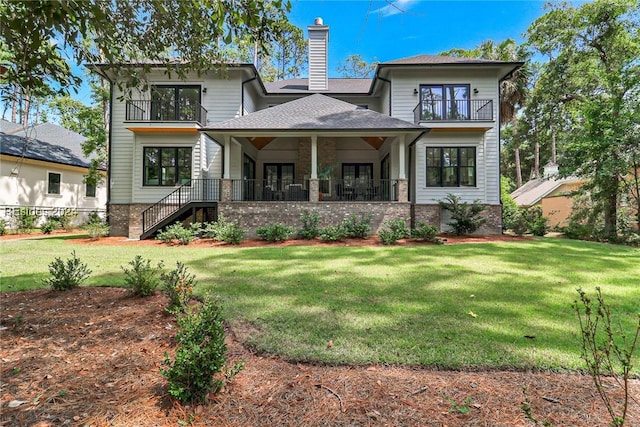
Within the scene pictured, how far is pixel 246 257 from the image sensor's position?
8.52 meters

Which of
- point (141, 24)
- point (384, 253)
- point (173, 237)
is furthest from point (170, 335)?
point (173, 237)

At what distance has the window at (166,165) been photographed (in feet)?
49.2

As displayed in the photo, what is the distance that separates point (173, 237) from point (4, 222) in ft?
38.1

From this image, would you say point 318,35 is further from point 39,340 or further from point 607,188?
point 39,340

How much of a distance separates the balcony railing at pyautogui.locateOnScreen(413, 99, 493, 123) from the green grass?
7.82 m

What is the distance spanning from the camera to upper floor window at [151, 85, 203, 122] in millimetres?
14846

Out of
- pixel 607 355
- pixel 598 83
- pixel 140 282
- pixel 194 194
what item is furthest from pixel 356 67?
pixel 607 355

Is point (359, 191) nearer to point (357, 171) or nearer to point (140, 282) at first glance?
point (357, 171)

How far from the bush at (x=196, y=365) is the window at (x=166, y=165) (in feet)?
44.6

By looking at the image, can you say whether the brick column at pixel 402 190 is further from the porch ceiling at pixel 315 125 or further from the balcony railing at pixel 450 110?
the balcony railing at pixel 450 110

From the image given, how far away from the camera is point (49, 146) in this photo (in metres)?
21.7

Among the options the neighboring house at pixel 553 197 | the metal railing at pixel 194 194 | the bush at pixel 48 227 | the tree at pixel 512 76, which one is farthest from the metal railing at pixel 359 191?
the bush at pixel 48 227

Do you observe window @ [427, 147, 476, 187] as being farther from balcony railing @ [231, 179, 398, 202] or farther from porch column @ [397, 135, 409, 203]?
porch column @ [397, 135, 409, 203]

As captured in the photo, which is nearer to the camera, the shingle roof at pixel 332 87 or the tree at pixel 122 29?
the tree at pixel 122 29
